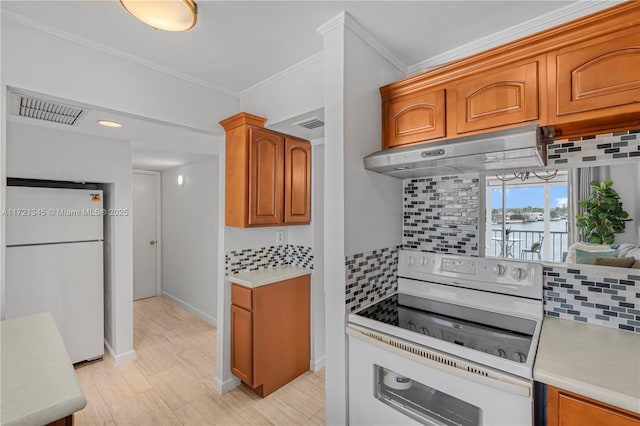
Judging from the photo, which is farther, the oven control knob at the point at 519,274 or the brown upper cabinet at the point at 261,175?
the brown upper cabinet at the point at 261,175

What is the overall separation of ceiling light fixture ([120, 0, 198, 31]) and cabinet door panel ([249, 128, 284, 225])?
0.85 meters

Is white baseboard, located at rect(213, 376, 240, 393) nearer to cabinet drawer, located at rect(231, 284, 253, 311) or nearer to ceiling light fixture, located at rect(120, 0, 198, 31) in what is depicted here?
cabinet drawer, located at rect(231, 284, 253, 311)

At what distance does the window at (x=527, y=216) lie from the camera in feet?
5.03

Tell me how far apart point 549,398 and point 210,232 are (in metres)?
3.72

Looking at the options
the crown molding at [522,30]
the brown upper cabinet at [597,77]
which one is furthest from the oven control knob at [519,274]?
the crown molding at [522,30]

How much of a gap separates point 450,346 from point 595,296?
31.3 inches

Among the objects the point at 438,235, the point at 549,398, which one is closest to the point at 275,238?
the point at 438,235

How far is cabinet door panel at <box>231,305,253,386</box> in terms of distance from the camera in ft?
7.33

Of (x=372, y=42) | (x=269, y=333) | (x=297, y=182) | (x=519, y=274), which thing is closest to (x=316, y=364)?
(x=269, y=333)

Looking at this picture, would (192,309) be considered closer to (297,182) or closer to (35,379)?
(297,182)

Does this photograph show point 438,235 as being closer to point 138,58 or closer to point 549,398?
point 549,398

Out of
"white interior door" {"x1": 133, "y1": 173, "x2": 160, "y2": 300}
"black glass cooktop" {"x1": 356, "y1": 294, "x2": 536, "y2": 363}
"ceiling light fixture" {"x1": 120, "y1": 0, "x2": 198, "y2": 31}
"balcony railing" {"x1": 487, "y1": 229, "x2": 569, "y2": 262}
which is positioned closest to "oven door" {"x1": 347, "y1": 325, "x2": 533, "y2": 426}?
"black glass cooktop" {"x1": 356, "y1": 294, "x2": 536, "y2": 363}

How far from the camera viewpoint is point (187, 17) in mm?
1377

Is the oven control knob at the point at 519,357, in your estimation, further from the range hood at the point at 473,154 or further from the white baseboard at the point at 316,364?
the white baseboard at the point at 316,364
